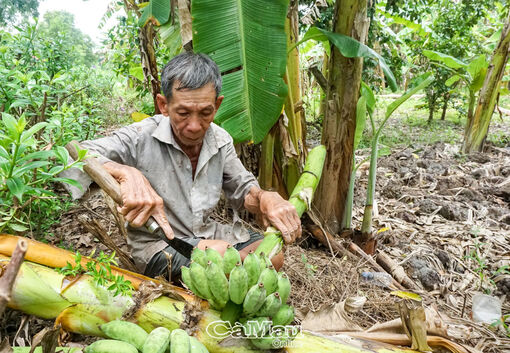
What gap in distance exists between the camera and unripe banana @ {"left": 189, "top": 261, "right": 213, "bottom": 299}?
1.11 metres

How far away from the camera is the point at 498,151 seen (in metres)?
5.88

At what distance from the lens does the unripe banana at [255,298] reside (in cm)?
102

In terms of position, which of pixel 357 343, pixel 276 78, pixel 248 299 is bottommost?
pixel 357 343

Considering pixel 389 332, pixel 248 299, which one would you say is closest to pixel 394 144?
pixel 389 332

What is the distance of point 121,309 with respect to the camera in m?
1.26

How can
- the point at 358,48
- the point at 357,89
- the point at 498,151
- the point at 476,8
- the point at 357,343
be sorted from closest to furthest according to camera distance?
the point at 357,343 → the point at 358,48 → the point at 357,89 → the point at 498,151 → the point at 476,8

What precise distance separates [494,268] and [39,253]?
3.03 m

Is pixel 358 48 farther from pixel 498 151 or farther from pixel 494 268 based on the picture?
pixel 498 151

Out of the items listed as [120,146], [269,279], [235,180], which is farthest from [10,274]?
[235,180]

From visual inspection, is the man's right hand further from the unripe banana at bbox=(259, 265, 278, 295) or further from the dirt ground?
the unripe banana at bbox=(259, 265, 278, 295)

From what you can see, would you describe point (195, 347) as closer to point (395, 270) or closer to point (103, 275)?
point (103, 275)

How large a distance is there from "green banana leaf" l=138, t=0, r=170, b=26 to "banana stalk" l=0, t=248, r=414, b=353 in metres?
1.92

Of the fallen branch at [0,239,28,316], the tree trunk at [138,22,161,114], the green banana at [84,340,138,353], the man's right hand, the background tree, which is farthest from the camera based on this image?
the background tree

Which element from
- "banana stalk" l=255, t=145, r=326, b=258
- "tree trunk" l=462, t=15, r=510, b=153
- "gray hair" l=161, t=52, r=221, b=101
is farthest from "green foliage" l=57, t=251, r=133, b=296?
"tree trunk" l=462, t=15, r=510, b=153
